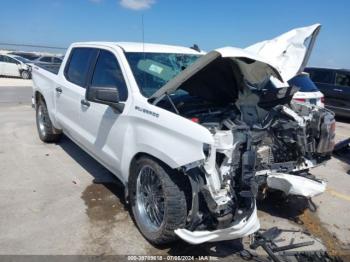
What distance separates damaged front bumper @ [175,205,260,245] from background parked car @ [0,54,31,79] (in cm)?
2419

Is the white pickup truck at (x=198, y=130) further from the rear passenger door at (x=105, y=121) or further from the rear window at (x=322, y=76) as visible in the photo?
the rear window at (x=322, y=76)

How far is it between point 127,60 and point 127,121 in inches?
31.5

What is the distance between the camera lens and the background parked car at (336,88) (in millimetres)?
12219

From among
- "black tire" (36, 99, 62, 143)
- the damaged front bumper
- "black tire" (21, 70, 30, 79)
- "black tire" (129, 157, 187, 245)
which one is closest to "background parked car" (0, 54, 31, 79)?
"black tire" (21, 70, 30, 79)

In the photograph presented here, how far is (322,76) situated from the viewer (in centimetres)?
1281

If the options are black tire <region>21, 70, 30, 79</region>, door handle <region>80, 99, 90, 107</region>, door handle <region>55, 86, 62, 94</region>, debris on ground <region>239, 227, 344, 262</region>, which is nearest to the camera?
debris on ground <region>239, 227, 344, 262</region>

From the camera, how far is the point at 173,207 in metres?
3.35

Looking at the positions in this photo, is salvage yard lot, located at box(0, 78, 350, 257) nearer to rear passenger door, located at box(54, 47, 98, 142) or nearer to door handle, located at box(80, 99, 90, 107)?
rear passenger door, located at box(54, 47, 98, 142)

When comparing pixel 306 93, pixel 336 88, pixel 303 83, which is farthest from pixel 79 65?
pixel 336 88

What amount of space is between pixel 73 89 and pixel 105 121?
120cm

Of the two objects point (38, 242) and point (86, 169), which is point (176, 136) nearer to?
point (38, 242)

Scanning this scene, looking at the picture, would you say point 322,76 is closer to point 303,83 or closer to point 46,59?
point 303,83

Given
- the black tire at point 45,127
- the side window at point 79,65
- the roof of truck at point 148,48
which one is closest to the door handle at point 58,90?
the side window at point 79,65

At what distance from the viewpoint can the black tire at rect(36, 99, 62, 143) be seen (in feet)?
22.6
